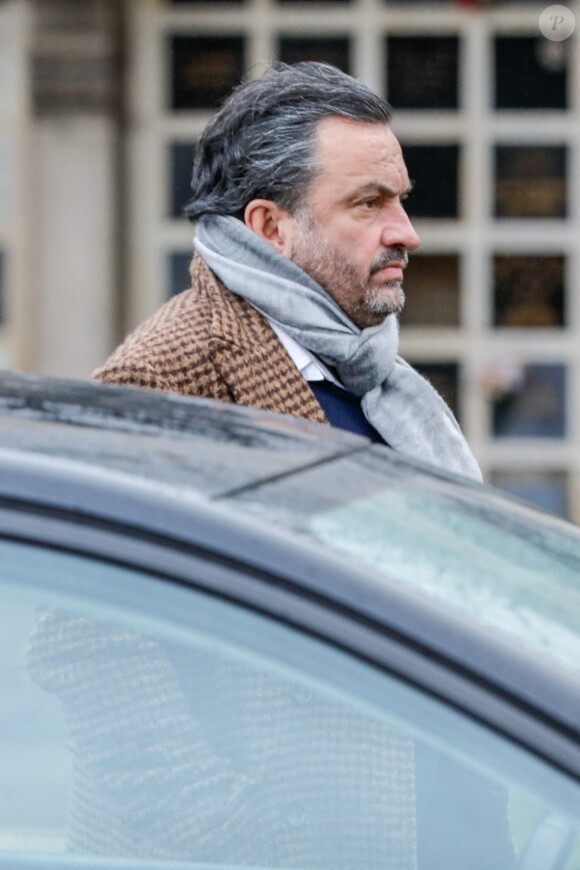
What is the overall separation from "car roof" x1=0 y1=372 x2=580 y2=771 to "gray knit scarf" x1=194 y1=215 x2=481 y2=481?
60cm

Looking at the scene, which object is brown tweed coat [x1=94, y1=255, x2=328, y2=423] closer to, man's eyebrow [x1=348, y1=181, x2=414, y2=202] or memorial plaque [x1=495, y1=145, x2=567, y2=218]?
man's eyebrow [x1=348, y1=181, x2=414, y2=202]

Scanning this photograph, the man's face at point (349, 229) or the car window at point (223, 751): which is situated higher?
the man's face at point (349, 229)

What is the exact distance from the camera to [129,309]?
252 inches

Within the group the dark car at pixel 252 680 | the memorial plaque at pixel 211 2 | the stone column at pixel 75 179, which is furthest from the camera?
the memorial plaque at pixel 211 2

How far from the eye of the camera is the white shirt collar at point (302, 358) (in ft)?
7.13

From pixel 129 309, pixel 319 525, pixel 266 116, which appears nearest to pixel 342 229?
pixel 266 116

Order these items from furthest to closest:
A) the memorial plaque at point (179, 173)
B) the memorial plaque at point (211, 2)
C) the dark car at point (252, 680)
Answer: the memorial plaque at point (179, 173) → the memorial plaque at point (211, 2) → the dark car at point (252, 680)

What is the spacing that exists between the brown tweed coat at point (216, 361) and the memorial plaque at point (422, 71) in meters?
4.49

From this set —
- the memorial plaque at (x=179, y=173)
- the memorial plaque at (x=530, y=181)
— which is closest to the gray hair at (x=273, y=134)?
the memorial plaque at (x=179, y=173)

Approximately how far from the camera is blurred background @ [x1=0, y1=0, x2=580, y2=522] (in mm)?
6082

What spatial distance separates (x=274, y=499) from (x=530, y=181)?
551cm

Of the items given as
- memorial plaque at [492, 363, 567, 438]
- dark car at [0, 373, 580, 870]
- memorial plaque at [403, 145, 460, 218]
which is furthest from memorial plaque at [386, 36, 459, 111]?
dark car at [0, 373, 580, 870]

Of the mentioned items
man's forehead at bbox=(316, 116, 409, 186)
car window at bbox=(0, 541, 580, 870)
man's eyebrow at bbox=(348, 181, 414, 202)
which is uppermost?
man's forehead at bbox=(316, 116, 409, 186)

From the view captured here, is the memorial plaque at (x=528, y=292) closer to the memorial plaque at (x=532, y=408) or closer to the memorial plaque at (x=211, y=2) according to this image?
the memorial plaque at (x=532, y=408)
